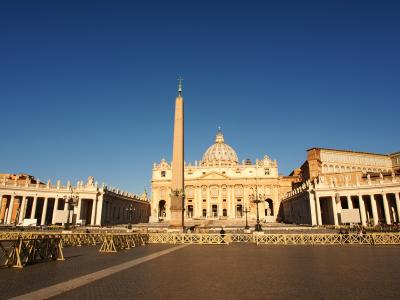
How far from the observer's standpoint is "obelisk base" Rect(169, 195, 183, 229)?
2381cm

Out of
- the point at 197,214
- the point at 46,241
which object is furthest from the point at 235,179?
the point at 46,241

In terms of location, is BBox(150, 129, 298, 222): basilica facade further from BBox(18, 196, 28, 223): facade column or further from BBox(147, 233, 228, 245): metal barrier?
BBox(147, 233, 228, 245): metal barrier

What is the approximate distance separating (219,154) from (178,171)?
8885 centimetres

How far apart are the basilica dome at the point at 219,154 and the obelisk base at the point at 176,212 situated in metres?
78.7

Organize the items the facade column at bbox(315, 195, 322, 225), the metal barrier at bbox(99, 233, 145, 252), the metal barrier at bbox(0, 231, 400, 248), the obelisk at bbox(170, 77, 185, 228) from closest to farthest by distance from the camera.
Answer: the metal barrier at bbox(99, 233, 145, 252) < the metal barrier at bbox(0, 231, 400, 248) < the obelisk at bbox(170, 77, 185, 228) < the facade column at bbox(315, 195, 322, 225)

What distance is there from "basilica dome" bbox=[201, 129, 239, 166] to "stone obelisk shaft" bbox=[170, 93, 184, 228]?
7849 cm

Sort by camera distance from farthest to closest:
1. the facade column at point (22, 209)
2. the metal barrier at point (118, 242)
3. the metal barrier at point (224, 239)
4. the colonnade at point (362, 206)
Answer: the facade column at point (22, 209)
the colonnade at point (362, 206)
the metal barrier at point (224, 239)
the metal barrier at point (118, 242)

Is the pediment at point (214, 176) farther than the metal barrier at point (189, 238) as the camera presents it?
Yes

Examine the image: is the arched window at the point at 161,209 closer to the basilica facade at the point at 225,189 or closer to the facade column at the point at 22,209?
the basilica facade at the point at 225,189

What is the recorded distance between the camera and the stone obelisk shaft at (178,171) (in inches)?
932

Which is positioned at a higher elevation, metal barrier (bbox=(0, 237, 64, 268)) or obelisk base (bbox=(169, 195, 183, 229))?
obelisk base (bbox=(169, 195, 183, 229))

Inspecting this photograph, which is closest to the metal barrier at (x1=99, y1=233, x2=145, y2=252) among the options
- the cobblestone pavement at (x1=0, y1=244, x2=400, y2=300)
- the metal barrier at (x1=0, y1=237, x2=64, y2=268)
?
the metal barrier at (x1=0, y1=237, x2=64, y2=268)

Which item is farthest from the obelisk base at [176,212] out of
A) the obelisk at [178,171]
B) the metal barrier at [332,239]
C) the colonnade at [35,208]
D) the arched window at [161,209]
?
the arched window at [161,209]

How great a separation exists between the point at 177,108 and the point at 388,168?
70.3m
